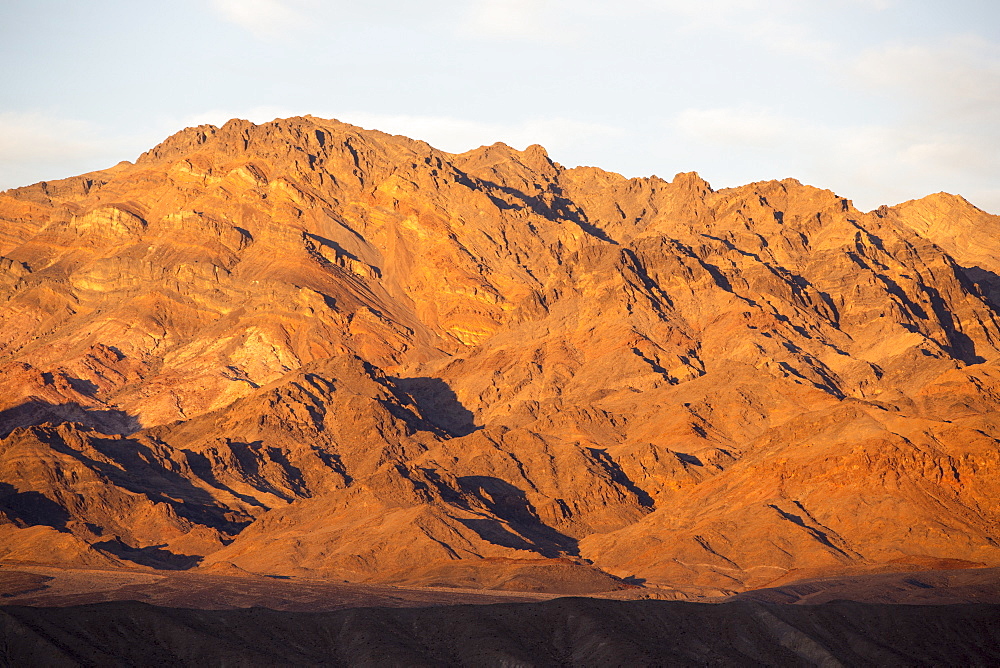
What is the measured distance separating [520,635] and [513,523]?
240 feet

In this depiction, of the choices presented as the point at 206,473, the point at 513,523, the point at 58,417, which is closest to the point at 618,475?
the point at 513,523

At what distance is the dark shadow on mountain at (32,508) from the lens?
149 metres

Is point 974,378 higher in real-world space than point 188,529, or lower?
higher

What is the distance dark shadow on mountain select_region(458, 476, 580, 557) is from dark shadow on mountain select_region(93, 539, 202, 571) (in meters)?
26.8

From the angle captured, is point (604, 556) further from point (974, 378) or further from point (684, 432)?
point (974, 378)

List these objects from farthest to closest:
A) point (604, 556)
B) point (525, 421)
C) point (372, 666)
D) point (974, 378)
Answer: point (525, 421), point (974, 378), point (604, 556), point (372, 666)

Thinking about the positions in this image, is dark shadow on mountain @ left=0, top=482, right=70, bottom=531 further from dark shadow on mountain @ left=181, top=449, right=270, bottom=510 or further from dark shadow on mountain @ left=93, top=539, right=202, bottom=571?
dark shadow on mountain @ left=181, top=449, right=270, bottom=510

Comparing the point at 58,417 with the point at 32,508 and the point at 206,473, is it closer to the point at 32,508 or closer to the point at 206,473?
the point at 206,473

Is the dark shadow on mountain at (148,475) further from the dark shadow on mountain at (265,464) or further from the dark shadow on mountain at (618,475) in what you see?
the dark shadow on mountain at (618,475)

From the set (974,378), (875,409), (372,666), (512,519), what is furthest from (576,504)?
(372,666)

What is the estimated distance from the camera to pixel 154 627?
7919cm

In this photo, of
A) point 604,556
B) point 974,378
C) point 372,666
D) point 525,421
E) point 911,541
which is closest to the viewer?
point 372,666

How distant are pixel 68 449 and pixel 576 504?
2224 inches

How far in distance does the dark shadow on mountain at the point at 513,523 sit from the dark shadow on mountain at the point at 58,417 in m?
55.9
